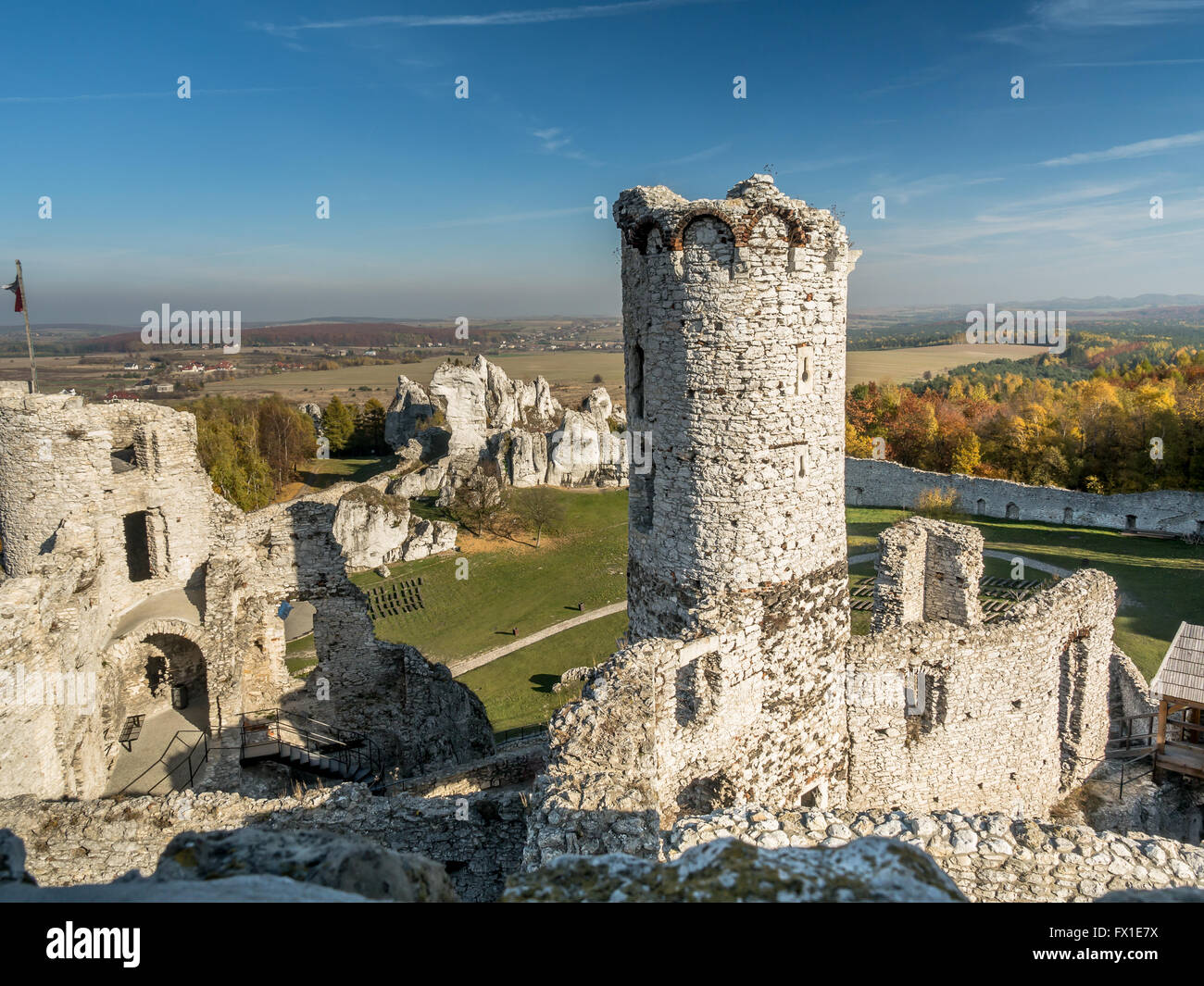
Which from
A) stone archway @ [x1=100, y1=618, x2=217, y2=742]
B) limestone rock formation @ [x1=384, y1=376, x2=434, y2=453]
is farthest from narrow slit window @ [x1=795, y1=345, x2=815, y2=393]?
limestone rock formation @ [x1=384, y1=376, x2=434, y2=453]

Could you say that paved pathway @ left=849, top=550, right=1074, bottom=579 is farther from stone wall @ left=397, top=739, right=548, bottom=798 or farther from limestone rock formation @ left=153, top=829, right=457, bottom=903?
limestone rock formation @ left=153, top=829, right=457, bottom=903

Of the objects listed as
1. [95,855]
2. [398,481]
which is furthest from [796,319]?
[398,481]

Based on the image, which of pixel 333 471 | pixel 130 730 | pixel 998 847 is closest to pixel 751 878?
pixel 998 847

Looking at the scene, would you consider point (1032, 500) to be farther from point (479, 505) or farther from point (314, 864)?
point (314, 864)

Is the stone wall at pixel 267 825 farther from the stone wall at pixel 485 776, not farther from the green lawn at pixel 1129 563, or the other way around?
the green lawn at pixel 1129 563

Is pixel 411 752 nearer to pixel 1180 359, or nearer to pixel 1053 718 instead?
pixel 1053 718

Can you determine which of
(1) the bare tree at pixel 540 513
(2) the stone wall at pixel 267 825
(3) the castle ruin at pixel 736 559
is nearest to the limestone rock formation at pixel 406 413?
(1) the bare tree at pixel 540 513
